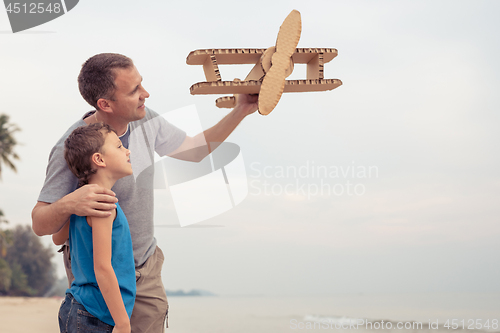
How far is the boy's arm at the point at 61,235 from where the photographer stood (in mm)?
1769

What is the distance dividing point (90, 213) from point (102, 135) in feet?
1.04

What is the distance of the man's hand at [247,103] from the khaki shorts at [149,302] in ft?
3.01

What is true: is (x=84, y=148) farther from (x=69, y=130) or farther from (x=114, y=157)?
(x=69, y=130)

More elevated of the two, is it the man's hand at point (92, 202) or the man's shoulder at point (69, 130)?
the man's shoulder at point (69, 130)

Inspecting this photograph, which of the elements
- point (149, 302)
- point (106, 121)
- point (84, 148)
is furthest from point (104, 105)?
point (149, 302)

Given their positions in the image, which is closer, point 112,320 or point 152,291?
point 112,320

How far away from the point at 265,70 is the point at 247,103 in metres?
0.28

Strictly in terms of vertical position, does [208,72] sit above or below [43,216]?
above

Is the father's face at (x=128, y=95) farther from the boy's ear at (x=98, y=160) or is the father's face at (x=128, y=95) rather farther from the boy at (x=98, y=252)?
the boy's ear at (x=98, y=160)

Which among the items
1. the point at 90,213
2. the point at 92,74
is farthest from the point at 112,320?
the point at 92,74

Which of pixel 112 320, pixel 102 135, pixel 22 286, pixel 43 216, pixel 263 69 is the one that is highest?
pixel 263 69

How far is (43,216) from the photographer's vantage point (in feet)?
5.41

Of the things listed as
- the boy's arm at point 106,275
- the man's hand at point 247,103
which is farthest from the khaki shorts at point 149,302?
the man's hand at point 247,103

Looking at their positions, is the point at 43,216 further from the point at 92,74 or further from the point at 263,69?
the point at 263,69
